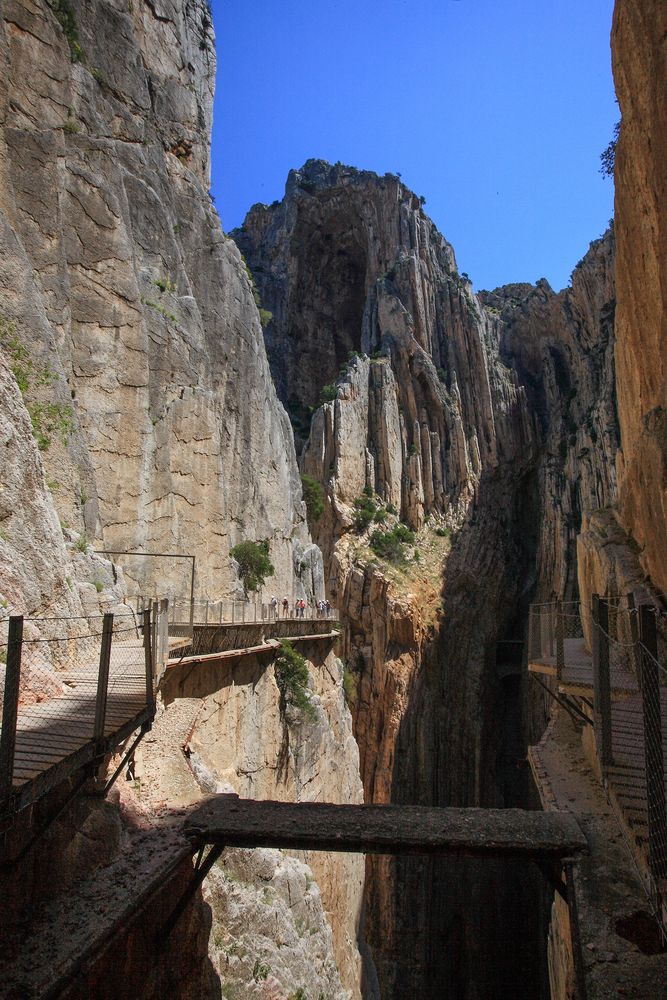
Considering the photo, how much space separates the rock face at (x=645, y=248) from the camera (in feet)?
37.3

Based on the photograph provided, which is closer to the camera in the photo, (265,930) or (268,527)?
(265,930)

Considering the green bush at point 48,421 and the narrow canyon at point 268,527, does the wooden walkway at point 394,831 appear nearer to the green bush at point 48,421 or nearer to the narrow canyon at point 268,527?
the narrow canyon at point 268,527

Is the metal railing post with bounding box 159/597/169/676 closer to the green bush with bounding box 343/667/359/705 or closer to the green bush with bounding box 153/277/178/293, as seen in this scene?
the green bush with bounding box 153/277/178/293

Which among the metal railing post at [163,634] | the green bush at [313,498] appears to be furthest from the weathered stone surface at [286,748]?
the green bush at [313,498]

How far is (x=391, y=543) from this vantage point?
4475 centimetres

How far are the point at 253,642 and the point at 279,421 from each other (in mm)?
14521

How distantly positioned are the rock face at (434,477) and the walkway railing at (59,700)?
86.0ft

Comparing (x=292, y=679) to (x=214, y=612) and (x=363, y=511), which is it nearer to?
(x=214, y=612)

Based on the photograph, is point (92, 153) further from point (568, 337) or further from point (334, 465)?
point (568, 337)

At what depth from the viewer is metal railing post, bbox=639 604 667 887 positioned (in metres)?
5.34

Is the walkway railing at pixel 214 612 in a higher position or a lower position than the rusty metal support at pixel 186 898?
higher

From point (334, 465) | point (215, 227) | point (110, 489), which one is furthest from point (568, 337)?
point (110, 489)

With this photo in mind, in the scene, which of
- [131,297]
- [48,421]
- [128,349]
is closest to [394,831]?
[48,421]

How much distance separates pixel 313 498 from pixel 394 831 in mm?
36210
